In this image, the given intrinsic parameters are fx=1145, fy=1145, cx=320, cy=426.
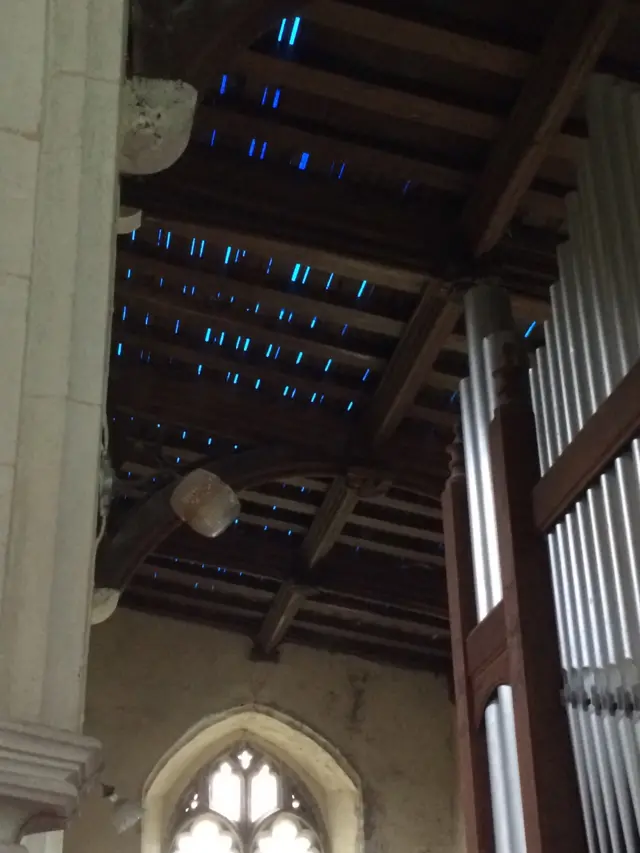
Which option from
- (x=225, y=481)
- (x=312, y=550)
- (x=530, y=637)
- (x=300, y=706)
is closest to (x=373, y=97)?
(x=530, y=637)

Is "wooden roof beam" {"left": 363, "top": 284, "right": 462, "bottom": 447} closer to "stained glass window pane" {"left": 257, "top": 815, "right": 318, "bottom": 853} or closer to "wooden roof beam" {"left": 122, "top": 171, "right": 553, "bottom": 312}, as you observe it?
"wooden roof beam" {"left": 122, "top": 171, "right": 553, "bottom": 312}

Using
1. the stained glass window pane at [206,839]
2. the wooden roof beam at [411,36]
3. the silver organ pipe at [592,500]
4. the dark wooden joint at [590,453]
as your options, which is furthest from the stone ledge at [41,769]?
the stained glass window pane at [206,839]

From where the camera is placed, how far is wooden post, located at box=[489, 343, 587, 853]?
3057 millimetres

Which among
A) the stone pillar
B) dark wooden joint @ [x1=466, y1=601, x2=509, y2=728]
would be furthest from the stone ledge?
dark wooden joint @ [x1=466, y1=601, x2=509, y2=728]

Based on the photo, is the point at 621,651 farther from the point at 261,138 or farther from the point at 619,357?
the point at 261,138

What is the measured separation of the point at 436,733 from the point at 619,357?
5.28 metres

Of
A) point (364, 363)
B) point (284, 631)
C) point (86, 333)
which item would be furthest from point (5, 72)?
point (284, 631)

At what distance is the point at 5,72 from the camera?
195cm

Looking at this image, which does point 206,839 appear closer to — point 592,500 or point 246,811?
point 246,811

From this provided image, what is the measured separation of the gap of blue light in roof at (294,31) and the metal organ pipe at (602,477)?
102 centimetres

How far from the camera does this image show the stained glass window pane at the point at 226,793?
763 cm

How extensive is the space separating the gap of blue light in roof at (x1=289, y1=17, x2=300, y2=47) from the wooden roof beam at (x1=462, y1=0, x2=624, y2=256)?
80 centimetres

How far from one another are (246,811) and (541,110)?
5416 millimetres

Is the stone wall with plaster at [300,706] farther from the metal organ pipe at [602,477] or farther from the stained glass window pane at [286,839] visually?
the metal organ pipe at [602,477]
